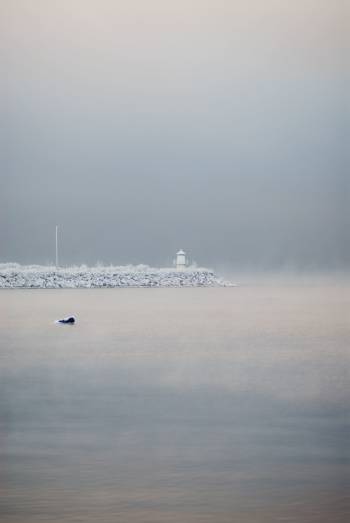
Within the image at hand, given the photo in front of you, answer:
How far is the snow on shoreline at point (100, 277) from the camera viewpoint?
7668 millimetres

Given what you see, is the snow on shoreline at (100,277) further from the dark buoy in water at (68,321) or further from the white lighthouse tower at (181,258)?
the dark buoy in water at (68,321)

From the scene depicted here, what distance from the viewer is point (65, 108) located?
6629 millimetres

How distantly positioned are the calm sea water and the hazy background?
73cm

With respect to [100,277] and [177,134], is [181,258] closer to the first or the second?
[177,134]

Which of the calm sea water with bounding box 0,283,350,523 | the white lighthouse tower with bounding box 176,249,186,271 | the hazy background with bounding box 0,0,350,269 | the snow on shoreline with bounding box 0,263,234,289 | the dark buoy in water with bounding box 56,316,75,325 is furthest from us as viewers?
the dark buoy in water with bounding box 56,316,75,325

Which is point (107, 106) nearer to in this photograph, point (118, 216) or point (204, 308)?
point (118, 216)

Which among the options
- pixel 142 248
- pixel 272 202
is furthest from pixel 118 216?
pixel 272 202

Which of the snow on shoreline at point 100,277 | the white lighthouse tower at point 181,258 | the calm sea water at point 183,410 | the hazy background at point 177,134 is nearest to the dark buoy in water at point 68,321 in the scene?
the calm sea water at point 183,410

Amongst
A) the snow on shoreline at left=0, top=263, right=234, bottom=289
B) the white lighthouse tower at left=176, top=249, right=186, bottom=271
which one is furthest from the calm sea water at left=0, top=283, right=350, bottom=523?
the white lighthouse tower at left=176, top=249, right=186, bottom=271

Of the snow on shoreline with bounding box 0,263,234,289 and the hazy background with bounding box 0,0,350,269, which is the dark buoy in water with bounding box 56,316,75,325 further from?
the hazy background with bounding box 0,0,350,269

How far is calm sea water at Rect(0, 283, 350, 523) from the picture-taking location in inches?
123

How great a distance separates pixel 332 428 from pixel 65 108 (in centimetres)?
362

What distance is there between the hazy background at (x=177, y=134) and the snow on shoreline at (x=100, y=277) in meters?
0.54

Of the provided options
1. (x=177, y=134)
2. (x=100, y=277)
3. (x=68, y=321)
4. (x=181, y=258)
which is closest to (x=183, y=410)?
(x=181, y=258)
